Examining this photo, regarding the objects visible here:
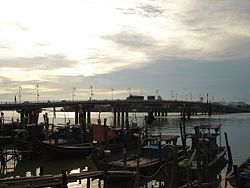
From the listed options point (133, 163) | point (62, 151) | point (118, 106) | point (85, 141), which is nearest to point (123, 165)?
point (133, 163)

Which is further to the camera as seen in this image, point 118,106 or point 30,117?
point 118,106

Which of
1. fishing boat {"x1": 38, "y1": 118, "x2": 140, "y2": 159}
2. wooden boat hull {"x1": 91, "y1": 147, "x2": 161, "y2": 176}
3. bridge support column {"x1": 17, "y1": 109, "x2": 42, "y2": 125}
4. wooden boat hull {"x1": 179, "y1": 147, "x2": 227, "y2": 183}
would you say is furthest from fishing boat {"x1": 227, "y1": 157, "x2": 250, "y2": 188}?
bridge support column {"x1": 17, "y1": 109, "x2": 42, "y2": 125}

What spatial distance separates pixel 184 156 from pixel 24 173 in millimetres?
13141

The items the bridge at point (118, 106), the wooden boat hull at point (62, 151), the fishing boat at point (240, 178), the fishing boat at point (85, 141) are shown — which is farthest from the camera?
the bridge at point (118, 106)

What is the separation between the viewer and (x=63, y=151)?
36906 mm

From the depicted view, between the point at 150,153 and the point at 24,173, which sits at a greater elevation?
the point at 150,153

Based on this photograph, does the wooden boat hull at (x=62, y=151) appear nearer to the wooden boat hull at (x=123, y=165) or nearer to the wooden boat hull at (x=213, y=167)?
the wooden boat hull at (x=123, y=165)

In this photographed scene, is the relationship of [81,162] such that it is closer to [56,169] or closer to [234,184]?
[56,169]

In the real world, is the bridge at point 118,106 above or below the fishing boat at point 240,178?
above

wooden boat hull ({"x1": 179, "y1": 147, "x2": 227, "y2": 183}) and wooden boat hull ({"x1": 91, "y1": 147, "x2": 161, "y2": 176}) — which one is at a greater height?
wooden boat hull ({"x1": 91, "y1": 147, "x2": 161, "y2": 176})

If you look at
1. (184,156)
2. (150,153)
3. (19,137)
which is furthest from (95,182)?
(19,137)

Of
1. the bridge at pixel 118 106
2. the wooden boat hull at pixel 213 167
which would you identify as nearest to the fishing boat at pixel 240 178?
the wooden boat hull at pixel 213 167

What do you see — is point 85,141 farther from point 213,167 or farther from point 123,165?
point 123,165

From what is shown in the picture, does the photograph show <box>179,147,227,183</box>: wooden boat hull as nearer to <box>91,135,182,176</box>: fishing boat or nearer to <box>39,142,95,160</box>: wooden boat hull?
<box>91,135,182,176</box>: fishing boat
